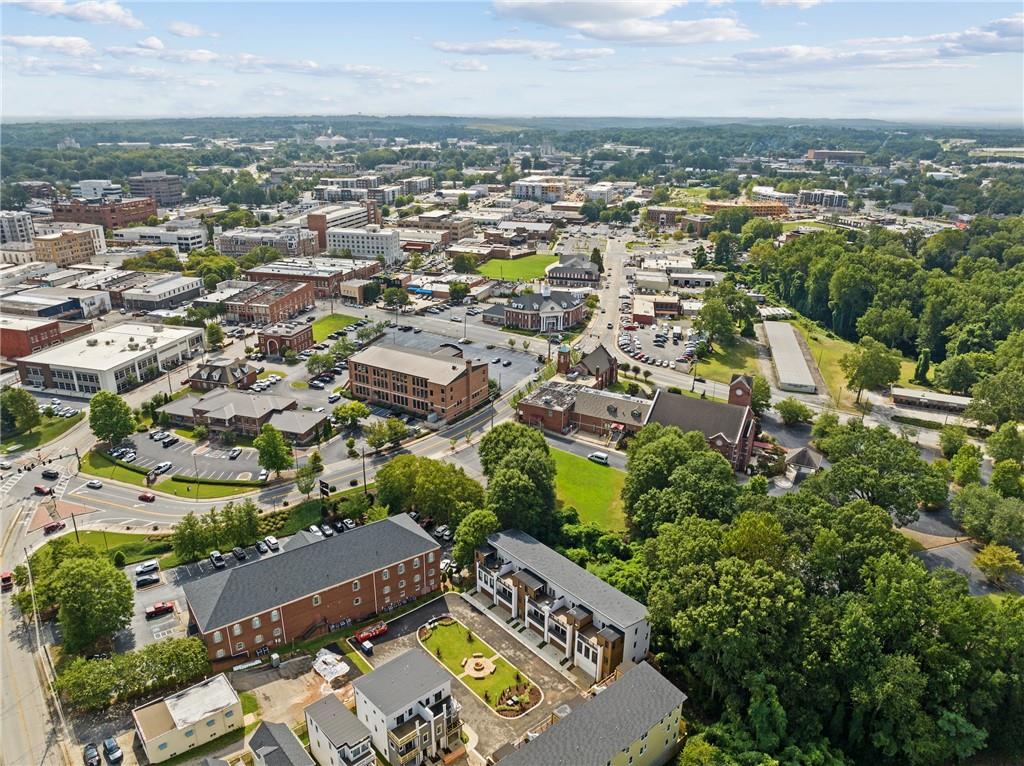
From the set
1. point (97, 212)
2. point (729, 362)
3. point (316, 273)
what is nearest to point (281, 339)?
point (316, 273)

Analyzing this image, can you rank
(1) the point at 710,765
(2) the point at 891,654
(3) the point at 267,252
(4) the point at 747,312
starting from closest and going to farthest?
(1) the point at 710,765 < (2) the point at 891,654 < (4) the point at 747,312 < (3) the point at 267,252

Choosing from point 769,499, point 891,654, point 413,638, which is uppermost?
point 769,499

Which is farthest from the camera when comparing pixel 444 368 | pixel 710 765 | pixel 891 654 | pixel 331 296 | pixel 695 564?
pixel 331 296

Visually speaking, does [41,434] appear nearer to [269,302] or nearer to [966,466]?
[269,302]

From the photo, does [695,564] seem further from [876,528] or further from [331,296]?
[331,296]

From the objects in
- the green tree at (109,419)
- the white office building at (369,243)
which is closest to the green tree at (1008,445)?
the green tree at (109,419)

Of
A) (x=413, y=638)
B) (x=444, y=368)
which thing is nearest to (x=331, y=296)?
(x=444, y=368)
